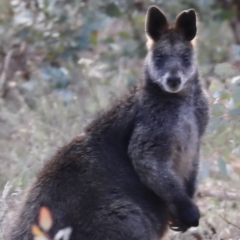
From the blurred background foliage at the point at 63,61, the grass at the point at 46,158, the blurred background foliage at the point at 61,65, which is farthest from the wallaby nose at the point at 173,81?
the blurred background foliage at the point at 63,61

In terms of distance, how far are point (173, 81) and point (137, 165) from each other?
0.57 meters

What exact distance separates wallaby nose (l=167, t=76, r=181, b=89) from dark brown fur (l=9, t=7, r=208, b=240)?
1.5 inches

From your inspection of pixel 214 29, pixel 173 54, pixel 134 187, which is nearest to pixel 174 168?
pixel 134 187

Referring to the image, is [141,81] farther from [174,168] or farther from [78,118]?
[78,118]

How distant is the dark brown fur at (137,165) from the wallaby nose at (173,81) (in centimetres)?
4

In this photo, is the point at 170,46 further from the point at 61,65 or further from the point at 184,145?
the point at 61,65

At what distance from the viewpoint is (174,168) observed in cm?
540

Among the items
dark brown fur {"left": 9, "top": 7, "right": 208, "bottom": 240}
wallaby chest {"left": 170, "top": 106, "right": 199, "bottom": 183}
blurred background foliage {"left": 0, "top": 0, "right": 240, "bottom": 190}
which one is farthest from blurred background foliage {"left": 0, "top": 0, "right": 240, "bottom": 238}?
dark brown fur {"left": 9, "top": 7, "right": 208, "bottom": 240}

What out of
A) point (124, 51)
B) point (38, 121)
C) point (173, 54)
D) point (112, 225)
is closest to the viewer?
point (112, 225)

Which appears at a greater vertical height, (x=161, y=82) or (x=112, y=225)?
(x=161, y=82)

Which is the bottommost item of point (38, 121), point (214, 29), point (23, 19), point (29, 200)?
point (214, 29)

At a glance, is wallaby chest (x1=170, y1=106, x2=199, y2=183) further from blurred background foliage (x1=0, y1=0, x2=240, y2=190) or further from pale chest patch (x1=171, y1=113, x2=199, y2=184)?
blurred background foliage (x1=0, y1=0, x2=240, y2=190)

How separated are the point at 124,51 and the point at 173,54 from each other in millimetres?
3818

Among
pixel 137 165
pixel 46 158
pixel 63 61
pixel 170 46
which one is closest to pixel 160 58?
pixel 170 46
